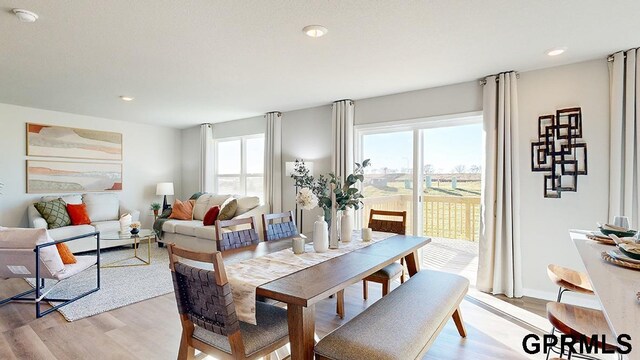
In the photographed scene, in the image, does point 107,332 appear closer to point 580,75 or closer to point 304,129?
point 304,129

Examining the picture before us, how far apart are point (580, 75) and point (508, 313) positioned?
2428 millimetres

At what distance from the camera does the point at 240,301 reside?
1591 mm

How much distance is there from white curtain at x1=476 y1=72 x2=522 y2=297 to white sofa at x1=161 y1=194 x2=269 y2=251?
3.05 metres

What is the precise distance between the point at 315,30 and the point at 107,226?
495cm

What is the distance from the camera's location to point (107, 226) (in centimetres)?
535

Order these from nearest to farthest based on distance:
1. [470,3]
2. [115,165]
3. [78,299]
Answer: [470,3], [78,299], [115,165]

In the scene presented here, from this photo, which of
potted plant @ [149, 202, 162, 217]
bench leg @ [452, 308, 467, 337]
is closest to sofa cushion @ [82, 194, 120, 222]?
potted plant @ [149, 202, 162, 217]

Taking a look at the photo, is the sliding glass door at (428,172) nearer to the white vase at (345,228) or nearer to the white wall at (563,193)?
the white wall at (563,193)

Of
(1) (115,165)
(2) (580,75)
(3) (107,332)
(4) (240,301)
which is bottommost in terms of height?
(3) (107,332)

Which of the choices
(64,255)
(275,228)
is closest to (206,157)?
(64,255)

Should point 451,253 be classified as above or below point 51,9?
below

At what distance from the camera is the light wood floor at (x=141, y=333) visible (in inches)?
91.7

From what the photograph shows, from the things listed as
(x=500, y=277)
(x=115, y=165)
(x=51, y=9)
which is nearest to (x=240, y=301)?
(x=51, y=9)

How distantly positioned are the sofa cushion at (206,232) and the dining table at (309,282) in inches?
106
